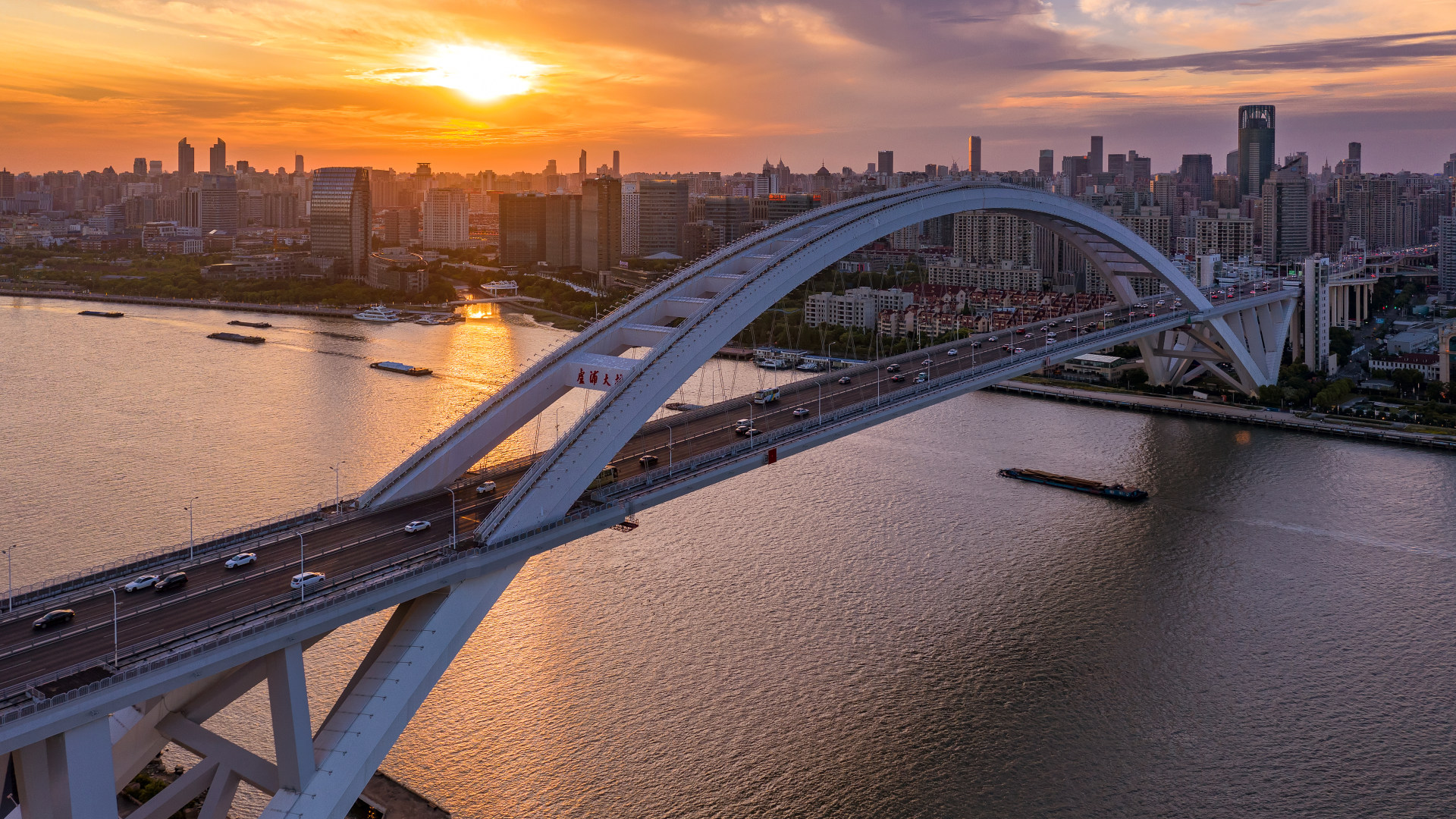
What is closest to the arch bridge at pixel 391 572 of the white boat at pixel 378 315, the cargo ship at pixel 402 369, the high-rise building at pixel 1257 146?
the cargo ship at pixel 402 369

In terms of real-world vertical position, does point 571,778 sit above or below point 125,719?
below

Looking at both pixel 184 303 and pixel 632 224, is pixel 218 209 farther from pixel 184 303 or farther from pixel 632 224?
pixel 184 303

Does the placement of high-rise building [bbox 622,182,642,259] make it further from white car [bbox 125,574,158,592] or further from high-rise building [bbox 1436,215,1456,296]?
white car [bbox 125,574,158,592]

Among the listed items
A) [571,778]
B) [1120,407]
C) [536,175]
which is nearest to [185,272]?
[1120,407]

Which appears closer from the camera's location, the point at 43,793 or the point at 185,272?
the point at 43,793

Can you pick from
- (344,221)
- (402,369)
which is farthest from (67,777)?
(344,221)

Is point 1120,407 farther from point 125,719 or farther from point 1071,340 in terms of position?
point 125,719

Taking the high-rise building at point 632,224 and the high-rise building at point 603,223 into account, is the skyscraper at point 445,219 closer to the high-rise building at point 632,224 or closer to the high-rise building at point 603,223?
the high-rise building at point 632,224
